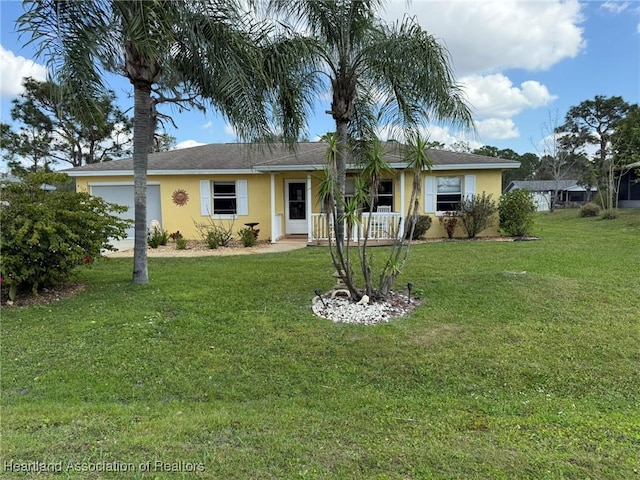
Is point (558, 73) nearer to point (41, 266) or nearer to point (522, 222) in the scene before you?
point (522, 222)

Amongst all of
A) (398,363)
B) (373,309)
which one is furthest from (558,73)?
(398,363)

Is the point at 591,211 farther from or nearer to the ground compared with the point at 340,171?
nearer to the ground

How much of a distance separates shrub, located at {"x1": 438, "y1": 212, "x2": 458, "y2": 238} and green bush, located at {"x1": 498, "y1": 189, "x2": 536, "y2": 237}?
1.51 metres

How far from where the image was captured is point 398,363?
14.1 ft

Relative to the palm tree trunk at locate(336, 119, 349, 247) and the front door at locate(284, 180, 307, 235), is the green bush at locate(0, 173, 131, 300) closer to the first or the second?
the palm tree trunk at locate(336, 119, 349, 247)

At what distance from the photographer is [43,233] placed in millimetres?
6062

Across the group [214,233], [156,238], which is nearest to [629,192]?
[214,233]

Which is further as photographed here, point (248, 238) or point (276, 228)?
point (276, 228)

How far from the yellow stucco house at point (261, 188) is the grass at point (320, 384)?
7.12 meters

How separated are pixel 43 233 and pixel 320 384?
4816 millimetres

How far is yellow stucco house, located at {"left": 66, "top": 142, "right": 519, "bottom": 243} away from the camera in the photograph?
45.6ft

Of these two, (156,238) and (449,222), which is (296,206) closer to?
(156,238)

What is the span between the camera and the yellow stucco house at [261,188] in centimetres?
1389

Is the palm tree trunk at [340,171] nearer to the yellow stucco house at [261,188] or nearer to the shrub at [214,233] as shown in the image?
the yellow stucco house at [261,188]
